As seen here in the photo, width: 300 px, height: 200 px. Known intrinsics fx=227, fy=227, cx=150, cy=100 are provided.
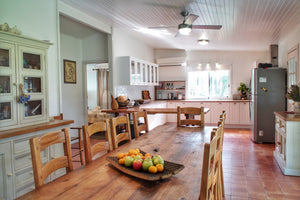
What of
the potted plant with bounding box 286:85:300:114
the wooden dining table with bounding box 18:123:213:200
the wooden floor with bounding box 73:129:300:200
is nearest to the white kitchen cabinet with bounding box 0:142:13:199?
the wooden dining table with bounding box 18:123:213:200

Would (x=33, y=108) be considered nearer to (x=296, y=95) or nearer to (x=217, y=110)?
(x=296, y=95)

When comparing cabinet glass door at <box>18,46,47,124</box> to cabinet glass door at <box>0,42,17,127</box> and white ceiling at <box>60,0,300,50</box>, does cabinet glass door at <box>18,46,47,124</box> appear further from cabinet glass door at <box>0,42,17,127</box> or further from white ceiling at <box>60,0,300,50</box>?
white ceiling at <box>60,0,300,50</box>

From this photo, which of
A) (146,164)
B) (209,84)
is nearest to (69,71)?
(146,164)

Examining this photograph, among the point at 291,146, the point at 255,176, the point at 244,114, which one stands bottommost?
the point at 255,176

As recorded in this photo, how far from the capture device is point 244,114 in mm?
7066

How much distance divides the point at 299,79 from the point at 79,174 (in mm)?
4067

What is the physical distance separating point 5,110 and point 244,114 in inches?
255

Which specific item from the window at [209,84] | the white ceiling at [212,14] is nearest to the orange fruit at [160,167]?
the white ceiling at [212,14]

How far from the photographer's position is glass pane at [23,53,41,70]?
8.58ft

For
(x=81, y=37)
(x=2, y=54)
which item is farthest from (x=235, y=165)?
(x=81, y=37)

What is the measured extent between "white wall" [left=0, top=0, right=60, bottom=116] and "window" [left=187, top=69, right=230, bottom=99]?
219 inches

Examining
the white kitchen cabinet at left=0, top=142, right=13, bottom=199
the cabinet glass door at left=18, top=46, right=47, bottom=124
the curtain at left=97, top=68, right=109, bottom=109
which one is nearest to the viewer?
the white kitchen cabinet at left=0, top=142, right=13, bottom=199

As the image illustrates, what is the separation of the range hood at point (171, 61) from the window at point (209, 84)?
61 centimetres

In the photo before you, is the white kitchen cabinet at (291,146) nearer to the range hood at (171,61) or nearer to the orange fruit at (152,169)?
the orange fruit at (152,169)
